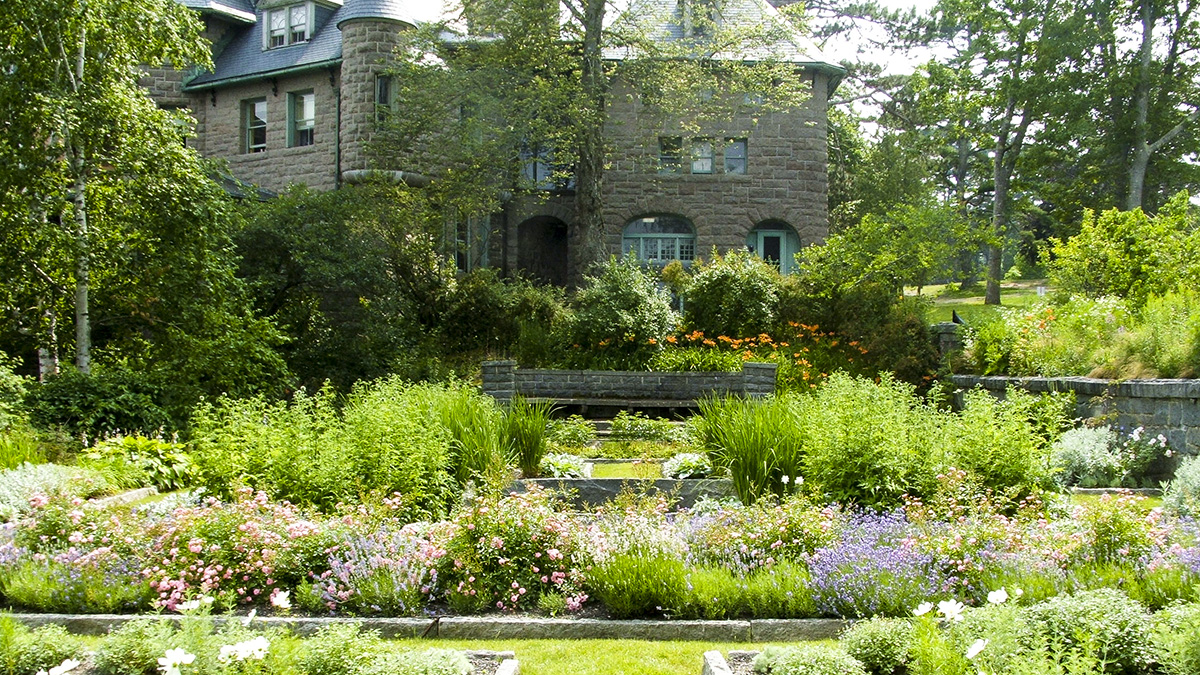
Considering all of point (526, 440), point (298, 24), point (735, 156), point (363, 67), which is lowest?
point (526, 440)

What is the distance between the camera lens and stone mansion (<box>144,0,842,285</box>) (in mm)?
22656

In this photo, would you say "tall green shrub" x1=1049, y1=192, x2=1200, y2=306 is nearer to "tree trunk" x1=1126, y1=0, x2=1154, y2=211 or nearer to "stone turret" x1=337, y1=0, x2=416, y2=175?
"tree trunk" x1=1126, y1=0, x2=1154, y2=211

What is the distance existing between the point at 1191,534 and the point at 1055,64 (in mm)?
23035

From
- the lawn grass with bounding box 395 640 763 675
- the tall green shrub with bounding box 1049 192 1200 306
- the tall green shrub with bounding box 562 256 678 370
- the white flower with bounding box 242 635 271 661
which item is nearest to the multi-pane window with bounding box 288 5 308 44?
the tall green shrub with bounding box 562 256 678 370

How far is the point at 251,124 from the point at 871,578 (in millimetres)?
21621

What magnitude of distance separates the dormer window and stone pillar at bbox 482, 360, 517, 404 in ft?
44.3

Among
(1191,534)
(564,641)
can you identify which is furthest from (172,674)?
(1191,534)

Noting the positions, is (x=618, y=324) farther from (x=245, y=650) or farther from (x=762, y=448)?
(x=245, y=650)

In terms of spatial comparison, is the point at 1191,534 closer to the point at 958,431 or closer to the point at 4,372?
the point at 958,431

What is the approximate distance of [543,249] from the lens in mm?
26594

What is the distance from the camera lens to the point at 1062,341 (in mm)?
11859

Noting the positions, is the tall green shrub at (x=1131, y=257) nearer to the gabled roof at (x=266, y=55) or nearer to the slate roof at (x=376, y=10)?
the slate roof at (x=376, y=10)

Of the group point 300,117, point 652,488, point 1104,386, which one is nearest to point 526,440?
point 652,488

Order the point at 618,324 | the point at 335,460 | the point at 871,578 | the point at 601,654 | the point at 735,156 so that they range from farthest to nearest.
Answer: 1. the point at 735,156
2. the point at 618,324
3. the point at 335,460
4. the point at 871,578
5. the point at 601,654
